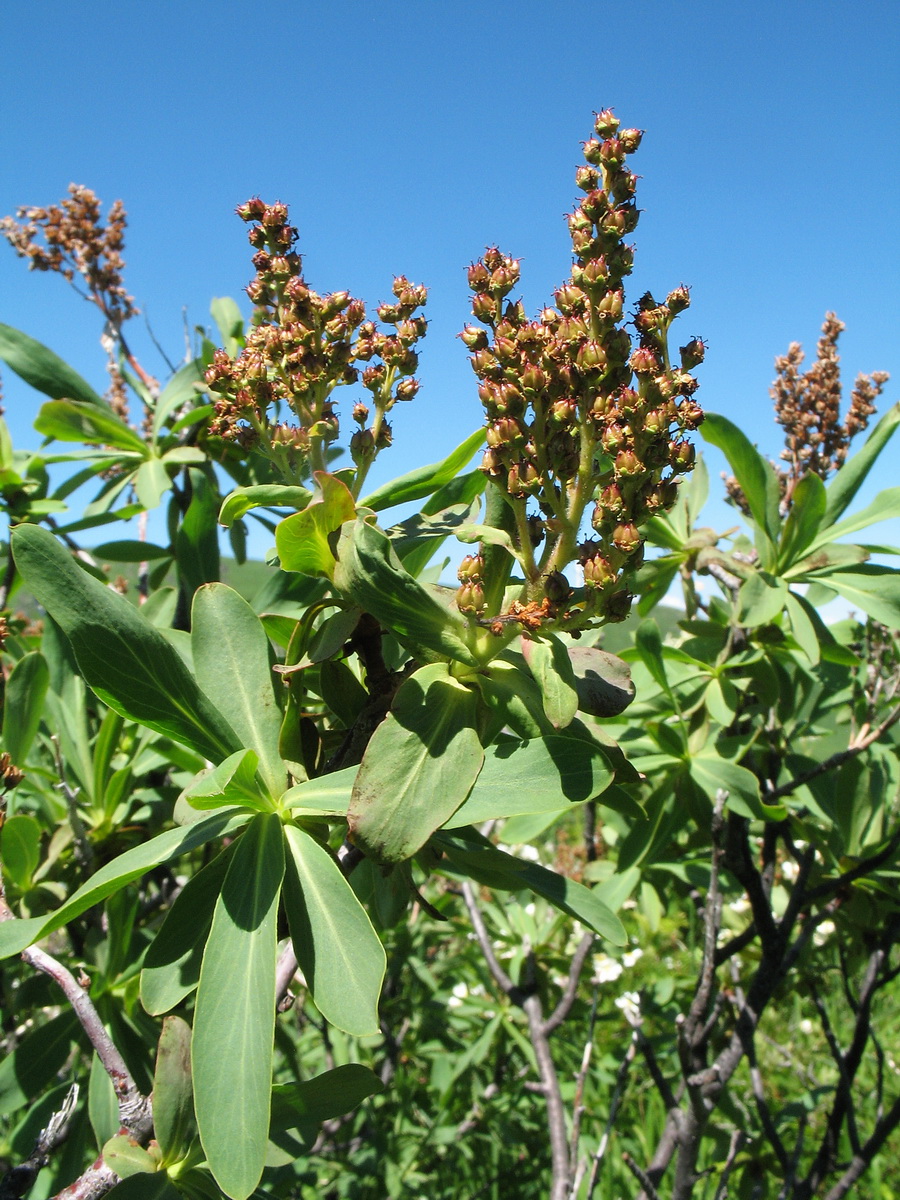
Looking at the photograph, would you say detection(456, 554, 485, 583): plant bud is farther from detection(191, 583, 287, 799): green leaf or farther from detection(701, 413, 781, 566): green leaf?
detection(701, 413, 781, 566): green leaf

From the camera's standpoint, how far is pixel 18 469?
205 centimetres

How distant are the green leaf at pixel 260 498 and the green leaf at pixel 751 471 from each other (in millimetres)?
896

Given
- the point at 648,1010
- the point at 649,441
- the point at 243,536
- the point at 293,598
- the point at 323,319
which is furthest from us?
the point at 648,1010

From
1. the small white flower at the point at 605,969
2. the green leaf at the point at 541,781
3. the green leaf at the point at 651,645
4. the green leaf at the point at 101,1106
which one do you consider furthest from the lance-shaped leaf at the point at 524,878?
the small white flower at the point at 605,969

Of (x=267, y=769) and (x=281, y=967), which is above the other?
(x=267, y=769)

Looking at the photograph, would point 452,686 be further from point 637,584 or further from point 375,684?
point 637,584

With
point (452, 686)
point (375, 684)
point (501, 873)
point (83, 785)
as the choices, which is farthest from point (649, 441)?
point (83, 785)

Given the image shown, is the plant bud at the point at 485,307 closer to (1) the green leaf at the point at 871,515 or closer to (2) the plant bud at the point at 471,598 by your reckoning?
(2) the plant bud at the point at 471,598

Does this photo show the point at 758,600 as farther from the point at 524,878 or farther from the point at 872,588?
the point at 524,878

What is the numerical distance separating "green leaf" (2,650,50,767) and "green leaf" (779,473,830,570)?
1.49 meters

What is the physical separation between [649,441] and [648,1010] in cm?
240

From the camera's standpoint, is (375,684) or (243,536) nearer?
(375,684)

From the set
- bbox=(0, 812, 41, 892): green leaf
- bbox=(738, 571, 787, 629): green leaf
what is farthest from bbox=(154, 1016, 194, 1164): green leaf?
bbox=(738, 571, 787, 629): green leaf

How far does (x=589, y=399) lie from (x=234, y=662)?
1.91 ft
